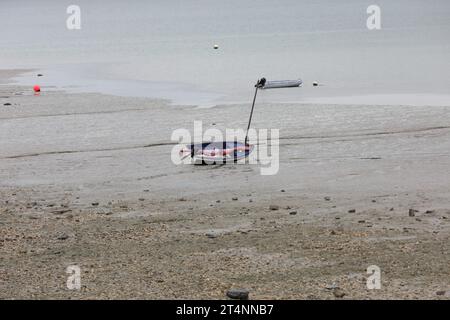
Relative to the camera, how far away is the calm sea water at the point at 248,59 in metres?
38.2

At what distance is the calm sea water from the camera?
38250 millimetres

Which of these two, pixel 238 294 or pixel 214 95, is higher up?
Result: pixel 214 95

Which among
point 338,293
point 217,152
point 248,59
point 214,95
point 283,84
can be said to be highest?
point 248,59

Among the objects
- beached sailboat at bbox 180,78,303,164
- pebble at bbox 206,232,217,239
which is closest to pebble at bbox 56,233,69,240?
pebble at bbox 206,232,217,239

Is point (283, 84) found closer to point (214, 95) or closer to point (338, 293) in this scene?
point (214, 95)

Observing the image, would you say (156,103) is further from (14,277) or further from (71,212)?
(14,277)

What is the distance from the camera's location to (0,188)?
1995cm

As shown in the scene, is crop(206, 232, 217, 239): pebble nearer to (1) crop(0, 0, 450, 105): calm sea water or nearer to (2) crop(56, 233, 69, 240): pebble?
(2) crop(56, 233, 69, 240): pebble

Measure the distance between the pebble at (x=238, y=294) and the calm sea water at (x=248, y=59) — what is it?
→ 21.7m

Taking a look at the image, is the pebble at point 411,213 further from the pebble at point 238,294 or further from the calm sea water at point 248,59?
the calm sea water at point 248,59

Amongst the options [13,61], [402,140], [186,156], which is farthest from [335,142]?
[13,61]

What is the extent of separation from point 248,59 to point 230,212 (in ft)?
140

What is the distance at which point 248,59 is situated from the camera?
58.7 metres

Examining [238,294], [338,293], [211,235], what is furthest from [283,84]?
[238,294]
